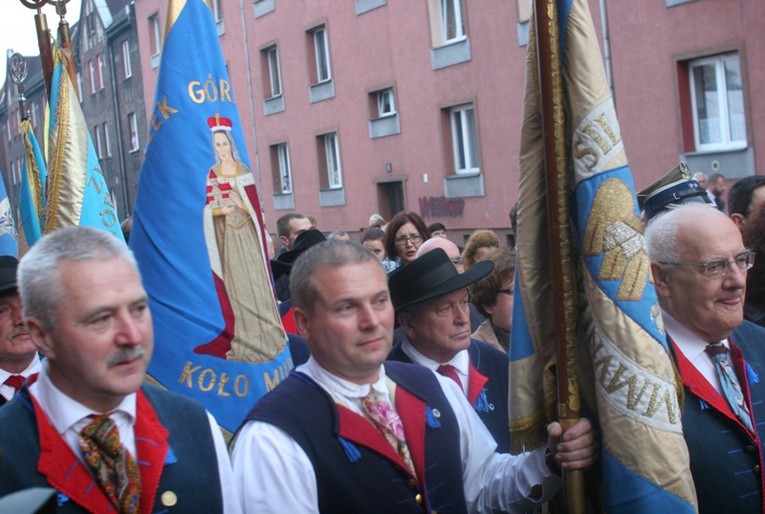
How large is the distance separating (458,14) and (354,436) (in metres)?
17.1

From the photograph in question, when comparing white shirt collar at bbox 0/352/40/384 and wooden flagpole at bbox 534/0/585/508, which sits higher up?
wooden flagpole at bbox 534/0/585/508

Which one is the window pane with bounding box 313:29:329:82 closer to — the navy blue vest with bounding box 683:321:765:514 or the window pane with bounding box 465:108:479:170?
the window pane with bounding box 465:108:479:170

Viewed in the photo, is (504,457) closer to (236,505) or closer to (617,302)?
(617,302)

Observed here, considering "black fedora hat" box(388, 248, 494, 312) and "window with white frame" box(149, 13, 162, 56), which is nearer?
"black fedora hat" box(388, 248, 494, 312)

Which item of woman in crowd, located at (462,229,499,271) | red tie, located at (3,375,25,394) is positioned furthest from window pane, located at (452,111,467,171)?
red tie, located at (3,375,25,394)

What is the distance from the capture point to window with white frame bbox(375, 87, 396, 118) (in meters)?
21.4

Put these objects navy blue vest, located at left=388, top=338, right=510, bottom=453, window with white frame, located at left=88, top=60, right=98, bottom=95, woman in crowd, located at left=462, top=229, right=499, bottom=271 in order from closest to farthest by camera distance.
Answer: navy blue vest, located at left=388, top=338, right=510, bottom=453 < woman in crowd, located at left=462, top=229, right=499, bottom=271 < window with white frame, located at left=88, top=60, right=98, bottom=95

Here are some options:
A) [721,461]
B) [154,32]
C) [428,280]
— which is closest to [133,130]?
[154,32]

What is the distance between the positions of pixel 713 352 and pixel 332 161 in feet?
69.6

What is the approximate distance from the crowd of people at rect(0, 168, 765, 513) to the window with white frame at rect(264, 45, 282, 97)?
23.1m

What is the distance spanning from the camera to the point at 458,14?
1900 cm

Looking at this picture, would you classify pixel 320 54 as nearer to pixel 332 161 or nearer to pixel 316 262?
pixel 332 161

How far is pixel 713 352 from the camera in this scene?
333 cm

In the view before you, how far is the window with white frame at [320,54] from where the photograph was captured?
2362 cm
